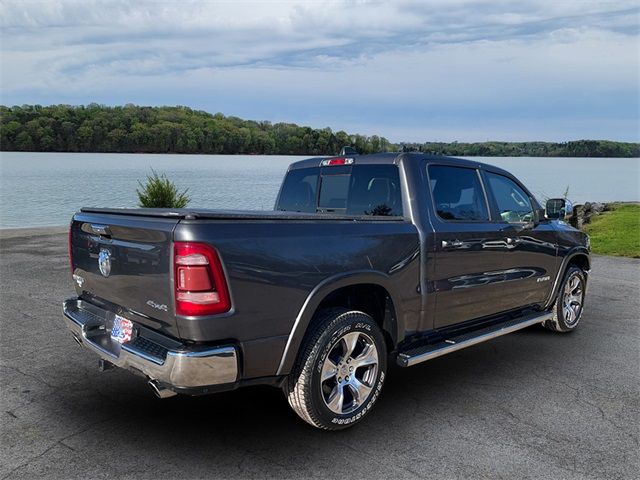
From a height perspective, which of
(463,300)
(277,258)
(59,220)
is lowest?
(59,220)

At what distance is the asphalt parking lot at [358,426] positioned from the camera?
126 inches

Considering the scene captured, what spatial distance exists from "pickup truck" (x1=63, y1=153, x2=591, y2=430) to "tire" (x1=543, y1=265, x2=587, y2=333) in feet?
2.75

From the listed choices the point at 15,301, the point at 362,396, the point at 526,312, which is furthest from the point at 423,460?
the point at 15,301

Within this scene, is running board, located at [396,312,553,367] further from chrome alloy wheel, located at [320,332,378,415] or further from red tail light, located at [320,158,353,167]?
red tail light, located at [320,158,353,167]

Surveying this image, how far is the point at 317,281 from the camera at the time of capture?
341cm

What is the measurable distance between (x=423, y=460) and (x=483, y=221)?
2314mm

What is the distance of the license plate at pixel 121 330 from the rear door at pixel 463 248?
220cm

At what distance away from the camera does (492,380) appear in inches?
186

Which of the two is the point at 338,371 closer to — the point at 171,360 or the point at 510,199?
the point at 171,360

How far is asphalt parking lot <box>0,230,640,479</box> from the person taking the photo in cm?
320

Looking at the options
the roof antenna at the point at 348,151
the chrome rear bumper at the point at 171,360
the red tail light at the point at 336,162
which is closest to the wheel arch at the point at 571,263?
the roof antenna at the point at 348,151

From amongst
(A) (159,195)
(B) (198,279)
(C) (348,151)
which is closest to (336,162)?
(C) (348,151)

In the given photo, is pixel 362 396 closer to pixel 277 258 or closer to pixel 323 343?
pixel 323 343

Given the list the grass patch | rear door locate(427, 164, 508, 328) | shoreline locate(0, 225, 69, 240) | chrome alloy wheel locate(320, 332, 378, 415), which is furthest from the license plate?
shoreline locate(0, 225, 69, 240)
